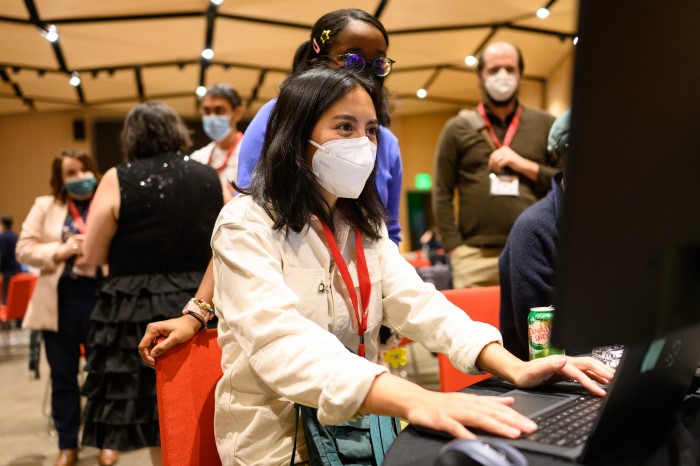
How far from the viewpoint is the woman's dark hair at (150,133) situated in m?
2.64

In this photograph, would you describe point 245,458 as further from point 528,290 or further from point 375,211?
point 528,290

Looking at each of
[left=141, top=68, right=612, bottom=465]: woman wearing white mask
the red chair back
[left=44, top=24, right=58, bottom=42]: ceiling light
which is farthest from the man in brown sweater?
[left=44, top=24, right=58, bottom=42]: ceiling light

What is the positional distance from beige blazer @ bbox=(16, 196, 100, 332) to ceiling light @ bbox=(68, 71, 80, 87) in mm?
5906

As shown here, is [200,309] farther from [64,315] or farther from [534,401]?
[64,315]

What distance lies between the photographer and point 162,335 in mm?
1375

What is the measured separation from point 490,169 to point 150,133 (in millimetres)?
1494

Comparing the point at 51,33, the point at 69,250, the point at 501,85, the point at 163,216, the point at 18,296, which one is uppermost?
the point at 51,33

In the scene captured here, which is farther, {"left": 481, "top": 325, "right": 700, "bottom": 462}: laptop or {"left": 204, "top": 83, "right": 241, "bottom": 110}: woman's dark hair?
{"left": 204, "top": 83, "right": 241, "bottom": 110}: woman's dark hair

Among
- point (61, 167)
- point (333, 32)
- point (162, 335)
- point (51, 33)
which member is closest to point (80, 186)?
point (61, 167)

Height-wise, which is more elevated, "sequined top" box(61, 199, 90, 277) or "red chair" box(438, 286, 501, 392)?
"sequined top" box(61, 199, 90, 277)

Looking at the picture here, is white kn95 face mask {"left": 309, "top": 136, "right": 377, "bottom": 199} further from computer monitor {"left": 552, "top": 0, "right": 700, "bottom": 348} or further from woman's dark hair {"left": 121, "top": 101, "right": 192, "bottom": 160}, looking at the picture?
woman's dark hair {"left": 121, "top": 101, "right": 192, "bottom": 160}

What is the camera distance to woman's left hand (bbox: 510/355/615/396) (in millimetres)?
1045

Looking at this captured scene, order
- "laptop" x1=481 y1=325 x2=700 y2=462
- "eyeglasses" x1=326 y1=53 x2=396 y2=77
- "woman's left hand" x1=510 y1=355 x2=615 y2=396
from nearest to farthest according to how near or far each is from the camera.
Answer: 1. "laptop" x1=481 y1=325 x2=700 y2=462
2. "woman's left hand" x1=510 y1=355 x2=615 y2=396
3. "eyeglasses" x1=326 y1=53 x2=396 y2=77

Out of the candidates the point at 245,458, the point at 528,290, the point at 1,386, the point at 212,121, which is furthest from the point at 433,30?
the point at 245,458
